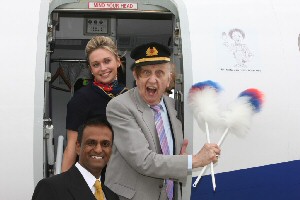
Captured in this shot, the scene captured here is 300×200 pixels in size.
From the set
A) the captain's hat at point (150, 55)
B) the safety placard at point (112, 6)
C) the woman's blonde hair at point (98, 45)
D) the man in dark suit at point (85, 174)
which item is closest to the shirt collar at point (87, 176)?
the man in dark suit at point (85, 174)

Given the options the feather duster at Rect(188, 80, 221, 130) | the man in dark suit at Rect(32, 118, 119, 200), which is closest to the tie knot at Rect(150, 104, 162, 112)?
the feather duster at Rect(188, 80, 221, 130)

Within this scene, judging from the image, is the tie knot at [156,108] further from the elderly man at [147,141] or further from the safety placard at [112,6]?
the safety placard at [112,6]

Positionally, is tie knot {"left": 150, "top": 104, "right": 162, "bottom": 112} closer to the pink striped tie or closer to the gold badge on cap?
the pink striped tie

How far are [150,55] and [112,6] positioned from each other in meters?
1.48

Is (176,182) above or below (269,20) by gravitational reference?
below

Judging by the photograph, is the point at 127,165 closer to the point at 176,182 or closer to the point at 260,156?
the point at 176,182

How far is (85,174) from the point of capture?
2.46m

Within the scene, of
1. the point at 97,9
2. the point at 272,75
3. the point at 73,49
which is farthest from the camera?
the point at 73,49

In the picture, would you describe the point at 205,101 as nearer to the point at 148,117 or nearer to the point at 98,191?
the point at 148,117

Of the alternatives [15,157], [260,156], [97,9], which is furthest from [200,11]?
[15,157]

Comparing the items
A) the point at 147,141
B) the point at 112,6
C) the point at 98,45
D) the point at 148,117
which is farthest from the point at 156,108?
the point at 112,6

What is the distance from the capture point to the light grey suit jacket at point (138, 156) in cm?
325

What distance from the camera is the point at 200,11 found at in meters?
4.29

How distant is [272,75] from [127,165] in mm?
1511
